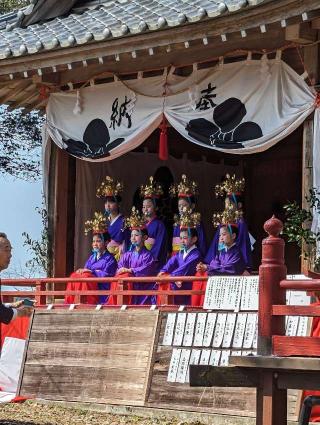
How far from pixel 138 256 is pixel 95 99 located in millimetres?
2241

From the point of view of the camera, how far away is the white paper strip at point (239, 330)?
8.87m

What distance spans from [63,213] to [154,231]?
188cm

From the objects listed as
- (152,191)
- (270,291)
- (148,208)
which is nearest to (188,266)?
(148,208)

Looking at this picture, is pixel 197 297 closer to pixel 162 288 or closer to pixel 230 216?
pixel 162 288

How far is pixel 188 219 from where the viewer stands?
11.0 meters

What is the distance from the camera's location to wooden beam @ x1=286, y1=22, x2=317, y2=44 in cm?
976

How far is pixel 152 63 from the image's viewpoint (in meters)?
11.7

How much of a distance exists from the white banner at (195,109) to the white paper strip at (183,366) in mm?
2529

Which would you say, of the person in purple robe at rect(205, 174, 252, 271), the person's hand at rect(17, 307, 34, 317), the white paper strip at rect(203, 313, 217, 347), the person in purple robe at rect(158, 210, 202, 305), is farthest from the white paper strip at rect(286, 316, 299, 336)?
the person's hand at rect(17, 307, 34, 317)

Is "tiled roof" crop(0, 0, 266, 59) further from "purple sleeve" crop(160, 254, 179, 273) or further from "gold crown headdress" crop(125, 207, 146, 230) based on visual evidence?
"purple sleeve" crop(160, 254, 179, 273)

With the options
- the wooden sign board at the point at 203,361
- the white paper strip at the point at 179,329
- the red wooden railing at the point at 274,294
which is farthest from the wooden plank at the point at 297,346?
the white paper strip at the point at 179,329

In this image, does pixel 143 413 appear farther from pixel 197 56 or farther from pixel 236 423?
pixel 197 56

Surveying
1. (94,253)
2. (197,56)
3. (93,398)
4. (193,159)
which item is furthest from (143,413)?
(193,159)

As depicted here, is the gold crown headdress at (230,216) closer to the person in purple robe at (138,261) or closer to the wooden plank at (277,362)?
the person in purple robe at (138,261)
